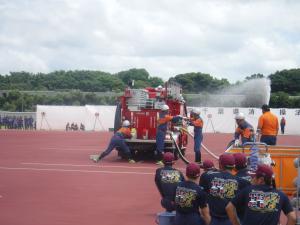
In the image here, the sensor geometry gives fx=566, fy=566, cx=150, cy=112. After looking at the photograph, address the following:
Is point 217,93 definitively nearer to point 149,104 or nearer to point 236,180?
point 149,104

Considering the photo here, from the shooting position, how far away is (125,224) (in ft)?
32.4

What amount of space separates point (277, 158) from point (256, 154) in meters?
1.63

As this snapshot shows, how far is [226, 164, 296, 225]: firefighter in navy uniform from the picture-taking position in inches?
227

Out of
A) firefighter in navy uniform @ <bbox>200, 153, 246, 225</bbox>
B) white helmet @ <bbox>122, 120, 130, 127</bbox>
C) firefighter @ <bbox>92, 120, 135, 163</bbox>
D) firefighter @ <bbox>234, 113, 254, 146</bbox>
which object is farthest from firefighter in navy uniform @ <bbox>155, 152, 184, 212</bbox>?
white helmet @ <bbox>122, 120, 130, 127</bbox>

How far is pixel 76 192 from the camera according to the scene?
43.6ft

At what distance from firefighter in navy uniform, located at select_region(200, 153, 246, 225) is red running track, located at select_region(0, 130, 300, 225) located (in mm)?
3140

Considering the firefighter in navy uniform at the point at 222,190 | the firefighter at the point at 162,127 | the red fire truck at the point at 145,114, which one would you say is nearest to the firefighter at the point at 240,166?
the firefighter in navy uniform at the point at 222,190

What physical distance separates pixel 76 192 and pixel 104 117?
4022cm

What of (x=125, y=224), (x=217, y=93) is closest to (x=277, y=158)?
(x=125, y=224)

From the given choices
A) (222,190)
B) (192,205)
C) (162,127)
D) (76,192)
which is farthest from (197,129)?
(192,205)

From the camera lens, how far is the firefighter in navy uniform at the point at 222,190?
699 centimetres

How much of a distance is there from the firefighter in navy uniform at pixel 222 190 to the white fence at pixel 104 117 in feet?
147

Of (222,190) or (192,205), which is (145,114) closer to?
(222,190)

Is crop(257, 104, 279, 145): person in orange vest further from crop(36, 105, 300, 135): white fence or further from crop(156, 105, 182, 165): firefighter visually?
crop(36, 105, 300, 135): white fence
